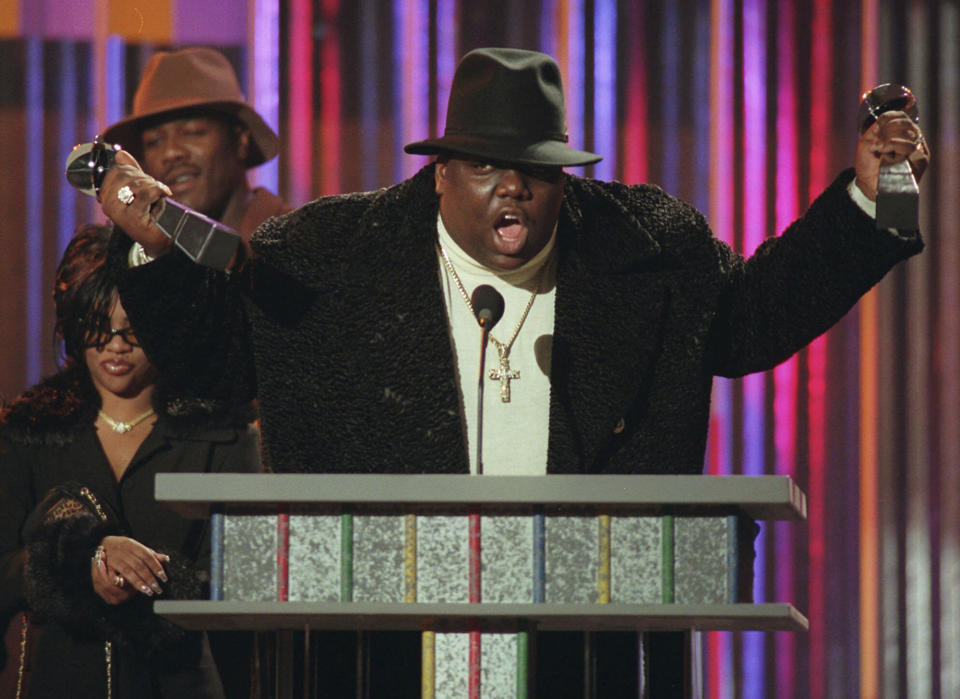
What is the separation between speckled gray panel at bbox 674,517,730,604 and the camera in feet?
6.02

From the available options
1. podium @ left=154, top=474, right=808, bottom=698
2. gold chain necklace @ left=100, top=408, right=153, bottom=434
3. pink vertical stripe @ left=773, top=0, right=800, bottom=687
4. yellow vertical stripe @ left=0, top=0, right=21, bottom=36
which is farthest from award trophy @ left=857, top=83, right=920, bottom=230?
yellow vertical stripe @ left=0, top=0, right=21, bottom=36

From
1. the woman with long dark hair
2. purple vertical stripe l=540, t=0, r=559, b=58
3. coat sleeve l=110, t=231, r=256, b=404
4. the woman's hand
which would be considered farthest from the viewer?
purple vertical stripe l=540, t=0, r=559, b=58

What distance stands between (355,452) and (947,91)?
3628mm

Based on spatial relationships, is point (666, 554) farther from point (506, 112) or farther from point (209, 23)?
point (209, 23)

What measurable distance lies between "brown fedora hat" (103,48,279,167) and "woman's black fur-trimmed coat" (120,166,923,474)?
67.5 inches

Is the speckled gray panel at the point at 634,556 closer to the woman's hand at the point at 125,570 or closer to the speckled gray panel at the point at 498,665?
the speckled gray panel at the point at 498,665

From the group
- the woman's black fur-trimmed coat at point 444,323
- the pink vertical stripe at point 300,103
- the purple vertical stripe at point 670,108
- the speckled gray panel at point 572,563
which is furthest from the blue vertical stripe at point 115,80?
the speckled gray panel at point 572,563

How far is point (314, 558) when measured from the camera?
1.84 meters

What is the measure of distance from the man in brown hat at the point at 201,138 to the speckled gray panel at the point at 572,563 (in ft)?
7.14

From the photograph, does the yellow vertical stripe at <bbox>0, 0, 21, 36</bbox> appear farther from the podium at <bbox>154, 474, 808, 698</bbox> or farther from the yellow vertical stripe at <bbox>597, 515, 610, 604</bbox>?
the yellow vertical stripe at <bbox>597, 515, 610, 604</bbox>

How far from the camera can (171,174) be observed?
4.00 metres

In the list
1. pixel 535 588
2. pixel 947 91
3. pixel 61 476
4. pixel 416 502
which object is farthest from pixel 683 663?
pixel 947 91

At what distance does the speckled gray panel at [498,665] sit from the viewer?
1826 millimetres

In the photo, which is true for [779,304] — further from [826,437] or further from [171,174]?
[826,437]
